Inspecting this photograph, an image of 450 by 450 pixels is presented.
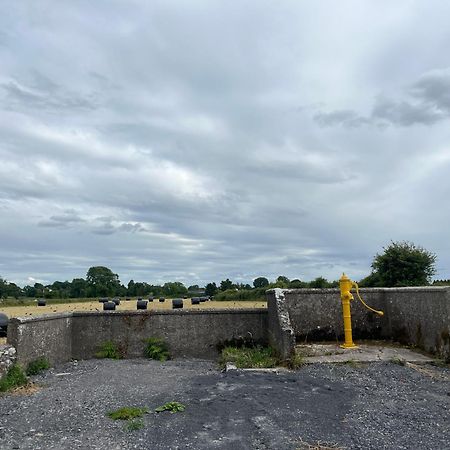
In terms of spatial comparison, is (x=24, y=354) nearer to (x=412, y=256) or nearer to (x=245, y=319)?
(x=245, y=319)

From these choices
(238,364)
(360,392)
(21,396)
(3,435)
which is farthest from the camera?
(238,364)

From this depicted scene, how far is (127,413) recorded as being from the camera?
6816mm

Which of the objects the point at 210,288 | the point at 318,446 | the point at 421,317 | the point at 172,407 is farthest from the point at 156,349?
the point at 210,288

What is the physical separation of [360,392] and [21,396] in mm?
5610

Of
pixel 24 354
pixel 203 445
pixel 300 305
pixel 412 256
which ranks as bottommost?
pixel 203 445

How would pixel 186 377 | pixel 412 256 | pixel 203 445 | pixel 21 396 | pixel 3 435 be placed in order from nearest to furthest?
pixel 203 445 → pixel 3 435 → pixel 21 396 → pixel 186 377 → pixel 412 256

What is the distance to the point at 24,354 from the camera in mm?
10359

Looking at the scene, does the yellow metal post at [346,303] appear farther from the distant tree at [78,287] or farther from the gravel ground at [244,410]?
the distant tree at [78,287]

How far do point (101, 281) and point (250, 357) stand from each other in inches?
3000

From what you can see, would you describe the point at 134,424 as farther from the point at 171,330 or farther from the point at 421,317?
the point at 421,317

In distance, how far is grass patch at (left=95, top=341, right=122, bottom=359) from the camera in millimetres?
12445

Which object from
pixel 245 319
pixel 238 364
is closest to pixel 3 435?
pixel 238 364

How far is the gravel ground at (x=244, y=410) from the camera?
580 cm

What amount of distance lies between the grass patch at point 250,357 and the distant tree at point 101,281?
6566cm
